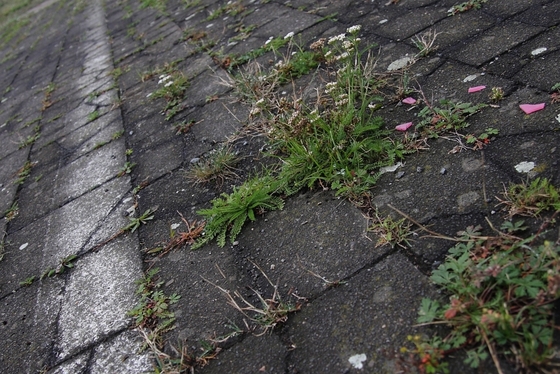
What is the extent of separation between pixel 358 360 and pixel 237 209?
754 millimetres

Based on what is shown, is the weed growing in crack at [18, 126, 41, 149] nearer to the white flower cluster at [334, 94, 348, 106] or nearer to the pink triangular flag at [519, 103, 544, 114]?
the white flower cluster at [334, 94, 348, 106]

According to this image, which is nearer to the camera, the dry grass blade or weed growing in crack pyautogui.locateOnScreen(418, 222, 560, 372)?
weed growing in crack pyautogui.locateOnScreen(418, 222, 560, 372)

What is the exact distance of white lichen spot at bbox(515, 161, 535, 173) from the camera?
1.39 m

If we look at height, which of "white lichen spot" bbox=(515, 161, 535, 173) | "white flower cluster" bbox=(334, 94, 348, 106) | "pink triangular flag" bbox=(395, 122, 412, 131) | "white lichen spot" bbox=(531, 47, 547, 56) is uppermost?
"white flower cluster" bbox=(334, 94, 348, 106)

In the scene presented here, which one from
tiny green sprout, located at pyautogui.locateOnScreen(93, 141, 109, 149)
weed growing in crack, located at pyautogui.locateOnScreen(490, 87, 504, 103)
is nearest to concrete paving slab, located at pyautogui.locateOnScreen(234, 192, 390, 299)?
weed growing in crack, located at pyautogui.locateOnScreen(490, 87, 504, 103)

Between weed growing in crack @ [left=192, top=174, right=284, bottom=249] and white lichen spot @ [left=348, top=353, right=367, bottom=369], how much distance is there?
671mm

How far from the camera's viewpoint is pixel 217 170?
201cm

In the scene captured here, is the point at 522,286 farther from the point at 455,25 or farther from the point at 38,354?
the point at 455,25

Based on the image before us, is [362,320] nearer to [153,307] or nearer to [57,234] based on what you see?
[153,307]

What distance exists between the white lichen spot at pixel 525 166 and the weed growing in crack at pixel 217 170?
103cm

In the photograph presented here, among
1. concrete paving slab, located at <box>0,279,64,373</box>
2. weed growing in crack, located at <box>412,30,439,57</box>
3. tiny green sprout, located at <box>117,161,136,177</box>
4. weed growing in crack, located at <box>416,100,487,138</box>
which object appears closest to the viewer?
concrete paving slab, located at <box>0,279,64,373</box>

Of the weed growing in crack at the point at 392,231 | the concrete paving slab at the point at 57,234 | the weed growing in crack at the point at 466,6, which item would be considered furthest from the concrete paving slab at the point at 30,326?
the weed growing in crack at the point at 466,6

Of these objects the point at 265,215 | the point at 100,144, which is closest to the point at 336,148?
the point at 265,215

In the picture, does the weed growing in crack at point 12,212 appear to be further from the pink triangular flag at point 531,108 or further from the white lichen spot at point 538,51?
the white lichen spot at point 538,51
